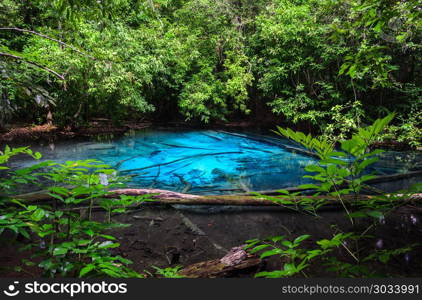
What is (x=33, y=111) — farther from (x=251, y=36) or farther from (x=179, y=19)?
(x=251, y=36)

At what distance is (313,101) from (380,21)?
924cm

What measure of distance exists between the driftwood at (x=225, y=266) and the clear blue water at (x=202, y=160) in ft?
7.62

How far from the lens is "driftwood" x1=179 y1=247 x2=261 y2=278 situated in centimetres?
171

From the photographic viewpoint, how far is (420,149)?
7.36 meters

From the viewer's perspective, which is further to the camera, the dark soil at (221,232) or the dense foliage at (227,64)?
the dense foliage at (227,64)

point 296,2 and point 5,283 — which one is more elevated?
point 296,2

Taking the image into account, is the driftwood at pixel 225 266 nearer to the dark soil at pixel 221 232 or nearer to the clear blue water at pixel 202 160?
the dark soil at pixel 221 232

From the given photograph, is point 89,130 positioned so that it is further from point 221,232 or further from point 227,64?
point 221,232

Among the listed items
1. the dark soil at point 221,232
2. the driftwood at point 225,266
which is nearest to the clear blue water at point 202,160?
the dark soil at point 221,232

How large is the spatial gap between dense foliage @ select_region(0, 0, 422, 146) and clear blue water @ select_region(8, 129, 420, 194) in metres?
1.57

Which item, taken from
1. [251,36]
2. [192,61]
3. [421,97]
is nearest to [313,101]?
[421,97]

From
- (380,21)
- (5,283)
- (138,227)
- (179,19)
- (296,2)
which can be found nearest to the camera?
(5,283)

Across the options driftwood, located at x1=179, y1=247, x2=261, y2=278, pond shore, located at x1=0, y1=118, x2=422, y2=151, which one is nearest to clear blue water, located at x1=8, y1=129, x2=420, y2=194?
pond shore, located at x1=0, y1=118, x2=422, y2=151

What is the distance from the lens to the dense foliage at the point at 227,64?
834cm
